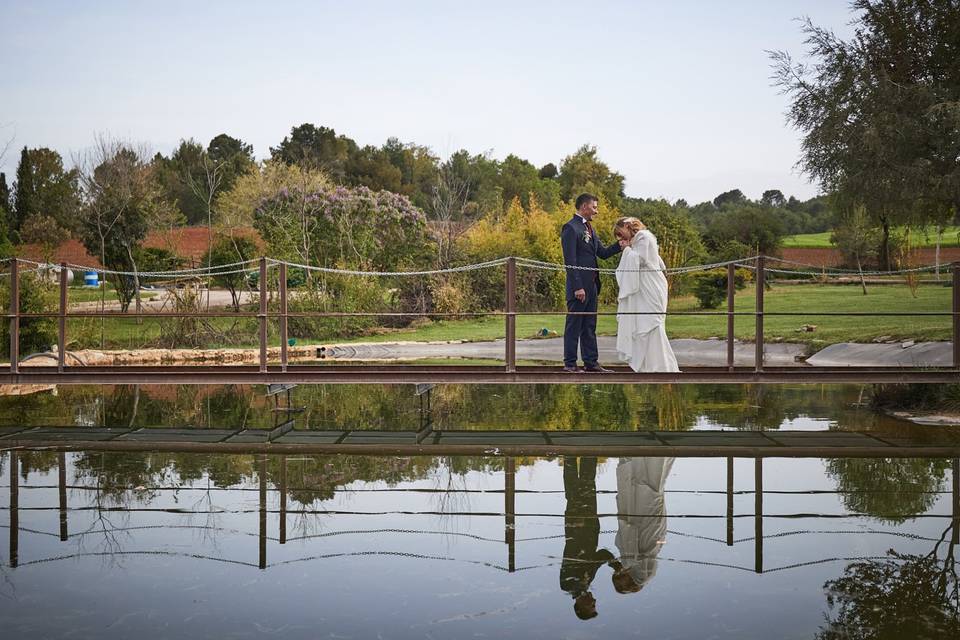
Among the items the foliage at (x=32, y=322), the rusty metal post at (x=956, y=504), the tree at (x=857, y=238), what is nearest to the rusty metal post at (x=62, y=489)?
the rusty metal post at (x=956, y=504)

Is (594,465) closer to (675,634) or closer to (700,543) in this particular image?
(700,543)

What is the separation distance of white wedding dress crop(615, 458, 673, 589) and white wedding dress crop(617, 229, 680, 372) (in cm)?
196

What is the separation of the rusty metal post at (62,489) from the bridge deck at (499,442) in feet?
2.11

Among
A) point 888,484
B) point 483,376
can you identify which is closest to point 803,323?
point 483,376

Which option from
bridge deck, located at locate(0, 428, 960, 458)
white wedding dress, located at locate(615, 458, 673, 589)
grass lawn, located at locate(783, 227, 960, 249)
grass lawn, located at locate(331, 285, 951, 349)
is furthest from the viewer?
grass lawn, located at locate(783, 227, 960, 249)

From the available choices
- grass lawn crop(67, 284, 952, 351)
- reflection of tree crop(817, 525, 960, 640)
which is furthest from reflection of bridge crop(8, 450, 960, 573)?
grass lawn crop(67, 284, 952, 351)

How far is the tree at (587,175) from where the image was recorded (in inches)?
1861

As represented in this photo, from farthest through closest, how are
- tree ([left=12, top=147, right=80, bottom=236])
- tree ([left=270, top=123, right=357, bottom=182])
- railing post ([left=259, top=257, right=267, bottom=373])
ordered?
tree ([left=270, top=123, right=357, bottom=182])
tree ([left=12, top=147, right=80, bottom=236])
railing post ([left=259, top=257, right=267, bottom=373])

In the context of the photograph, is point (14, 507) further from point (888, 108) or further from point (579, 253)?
point (888, 108)

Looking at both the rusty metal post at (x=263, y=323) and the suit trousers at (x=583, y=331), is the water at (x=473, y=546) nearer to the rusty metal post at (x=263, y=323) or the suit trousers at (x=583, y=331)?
the rusty metal post at (x=263, y=323)

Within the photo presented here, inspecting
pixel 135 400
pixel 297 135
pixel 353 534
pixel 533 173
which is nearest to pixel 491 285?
pixel 135 400

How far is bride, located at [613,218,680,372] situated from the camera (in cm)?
1078

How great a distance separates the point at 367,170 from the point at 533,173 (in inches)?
374

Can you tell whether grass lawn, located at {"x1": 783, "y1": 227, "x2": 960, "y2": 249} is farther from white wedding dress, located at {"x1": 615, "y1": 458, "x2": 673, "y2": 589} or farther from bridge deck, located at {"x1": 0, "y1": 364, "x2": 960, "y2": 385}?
white wedding dress, located at {"x1": 615, "y1": 458, "x2": 673, "y2": 589}
